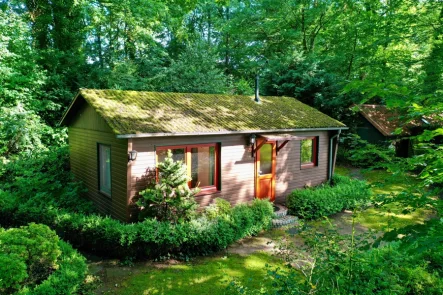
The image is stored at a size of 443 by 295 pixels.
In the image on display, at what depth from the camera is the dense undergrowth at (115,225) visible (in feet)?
23.4

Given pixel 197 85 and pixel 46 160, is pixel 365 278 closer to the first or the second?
pixel 46 160

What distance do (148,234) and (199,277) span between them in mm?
1539

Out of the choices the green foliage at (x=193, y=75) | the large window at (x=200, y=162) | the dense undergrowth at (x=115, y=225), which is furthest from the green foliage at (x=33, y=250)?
the green foliage at (x=193, y=75)

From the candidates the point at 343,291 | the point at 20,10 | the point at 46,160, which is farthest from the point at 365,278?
the point at 20,10

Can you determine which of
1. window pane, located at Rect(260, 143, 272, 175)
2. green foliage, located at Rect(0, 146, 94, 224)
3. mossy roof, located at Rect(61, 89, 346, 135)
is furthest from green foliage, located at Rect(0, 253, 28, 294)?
window pane, located at Rect(260, 143, 272, 175)

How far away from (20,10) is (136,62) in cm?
712

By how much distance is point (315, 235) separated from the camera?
4.62 m

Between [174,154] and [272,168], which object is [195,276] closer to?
[174,154]

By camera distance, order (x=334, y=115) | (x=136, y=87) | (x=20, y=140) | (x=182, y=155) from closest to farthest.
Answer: (x=182, y=155) → (x=20, y=140) → (x=136, y=87) → (x=334, y=115)

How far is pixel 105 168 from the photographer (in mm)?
9328

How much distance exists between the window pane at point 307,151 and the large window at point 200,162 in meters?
4.10

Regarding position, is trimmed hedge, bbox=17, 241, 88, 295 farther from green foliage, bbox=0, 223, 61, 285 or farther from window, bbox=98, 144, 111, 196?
window, bbox=98, 144, 111, 196

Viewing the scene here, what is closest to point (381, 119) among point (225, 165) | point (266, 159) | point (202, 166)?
point (266, 159)

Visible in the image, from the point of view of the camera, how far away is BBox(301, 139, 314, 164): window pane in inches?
465
